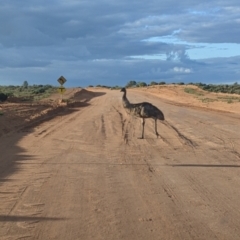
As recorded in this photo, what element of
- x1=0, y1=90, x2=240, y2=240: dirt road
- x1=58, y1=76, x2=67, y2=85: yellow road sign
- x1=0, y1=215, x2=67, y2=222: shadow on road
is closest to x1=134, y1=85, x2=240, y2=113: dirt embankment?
x1=58, y1=76, x2=67, y2=85: yellow road sign

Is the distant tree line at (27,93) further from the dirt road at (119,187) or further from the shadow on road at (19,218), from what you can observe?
the shadow on road at (19,218)

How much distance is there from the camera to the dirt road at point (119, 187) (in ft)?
24.7

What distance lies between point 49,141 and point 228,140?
569cm

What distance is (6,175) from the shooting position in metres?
11.4

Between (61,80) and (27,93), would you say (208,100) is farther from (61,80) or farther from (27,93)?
(27,93)

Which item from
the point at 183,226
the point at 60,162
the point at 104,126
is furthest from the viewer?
the point at 104,126

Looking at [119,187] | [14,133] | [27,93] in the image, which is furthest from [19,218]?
[27,93]

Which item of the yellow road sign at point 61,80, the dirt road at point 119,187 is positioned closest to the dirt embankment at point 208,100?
the yellow road sign at point 61,80

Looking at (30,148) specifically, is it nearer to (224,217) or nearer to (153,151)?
(153,151)

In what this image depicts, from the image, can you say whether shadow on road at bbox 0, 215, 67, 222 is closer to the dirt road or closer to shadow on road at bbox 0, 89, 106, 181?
the dirt road

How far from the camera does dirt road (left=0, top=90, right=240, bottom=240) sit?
754cm

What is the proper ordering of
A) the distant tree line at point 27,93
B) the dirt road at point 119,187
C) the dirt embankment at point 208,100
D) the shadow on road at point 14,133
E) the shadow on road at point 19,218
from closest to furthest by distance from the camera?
the dirt road at point 119,187 < the shadow on road at point 19,218 < the shadow on road at point 14,133 < the dirt embankment at point 208,100 < the distant tree line at point 27,93

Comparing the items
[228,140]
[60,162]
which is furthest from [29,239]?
[228,140]

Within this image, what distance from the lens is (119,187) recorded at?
33.7ft
